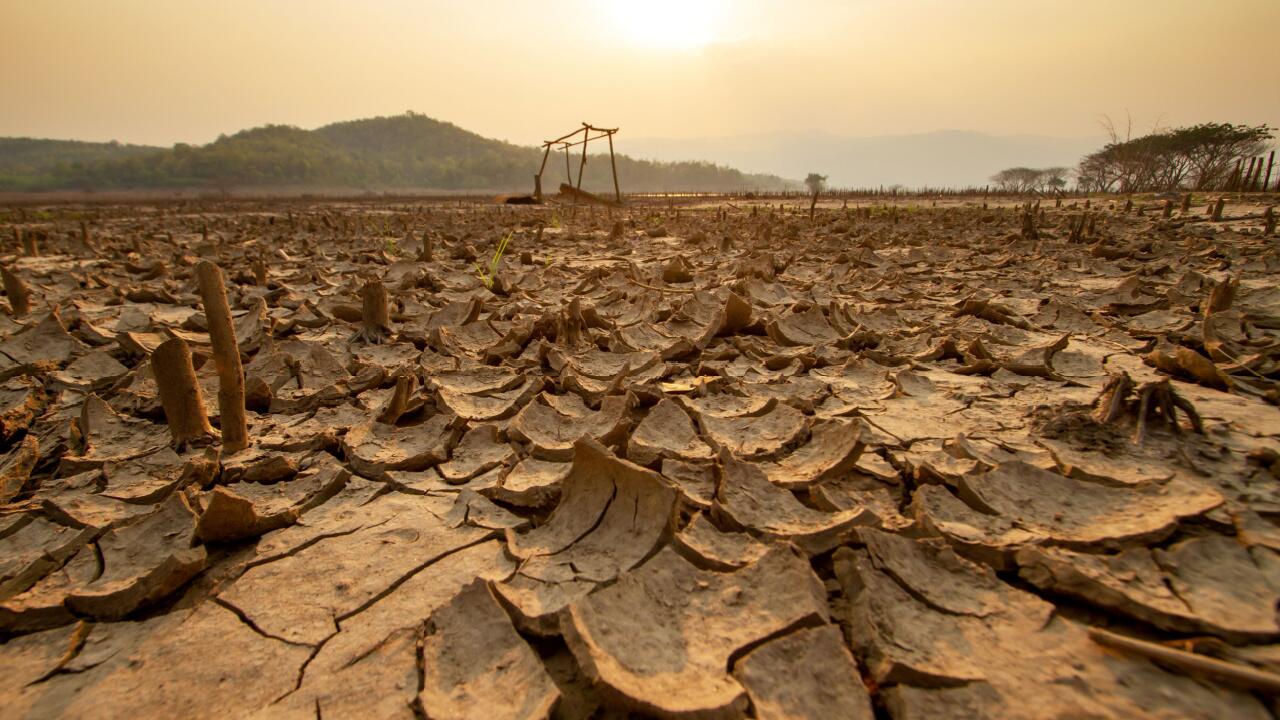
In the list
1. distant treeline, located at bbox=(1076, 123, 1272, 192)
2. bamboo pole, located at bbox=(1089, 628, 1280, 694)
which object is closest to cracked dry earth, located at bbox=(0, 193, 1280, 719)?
bamboo pole, located at bbox=(1089, 628, 1280, 694)

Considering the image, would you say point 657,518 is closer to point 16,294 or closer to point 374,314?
point 374,314

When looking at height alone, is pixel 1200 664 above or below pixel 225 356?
below

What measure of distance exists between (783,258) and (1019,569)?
4.37 meters

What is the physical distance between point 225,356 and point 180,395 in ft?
0.68

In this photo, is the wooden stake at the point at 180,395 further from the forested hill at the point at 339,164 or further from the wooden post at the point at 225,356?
the forested hill at the point at 339,164

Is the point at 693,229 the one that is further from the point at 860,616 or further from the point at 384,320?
the point at 860,616

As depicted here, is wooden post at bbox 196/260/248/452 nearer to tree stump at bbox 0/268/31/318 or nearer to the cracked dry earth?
the cracked dry earth

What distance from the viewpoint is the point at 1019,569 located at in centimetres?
114

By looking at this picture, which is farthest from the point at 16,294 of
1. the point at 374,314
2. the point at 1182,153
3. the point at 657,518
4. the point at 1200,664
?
the point at 1182,153

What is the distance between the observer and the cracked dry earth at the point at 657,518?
0.95 m

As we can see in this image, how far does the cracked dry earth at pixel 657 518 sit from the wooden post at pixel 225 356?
3.1 inches

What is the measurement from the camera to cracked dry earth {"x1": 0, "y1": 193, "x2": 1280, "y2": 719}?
3.10ft

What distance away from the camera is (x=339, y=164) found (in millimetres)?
57344

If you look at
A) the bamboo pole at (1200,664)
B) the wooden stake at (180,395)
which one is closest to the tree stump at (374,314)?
the wooden stake at (180,395)
